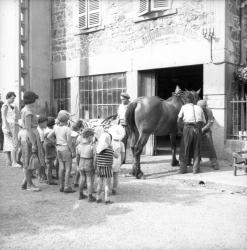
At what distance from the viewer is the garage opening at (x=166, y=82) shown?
430 inches

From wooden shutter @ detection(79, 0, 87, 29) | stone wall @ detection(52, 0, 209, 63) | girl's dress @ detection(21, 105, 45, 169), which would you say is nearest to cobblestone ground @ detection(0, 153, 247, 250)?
girl's dress @ detection(21, 105, 45, 169)

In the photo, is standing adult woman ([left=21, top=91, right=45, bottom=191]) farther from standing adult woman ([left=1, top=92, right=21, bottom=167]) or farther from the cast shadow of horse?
standing adult woman ([left=1, top=92, right=21, bottom=167])

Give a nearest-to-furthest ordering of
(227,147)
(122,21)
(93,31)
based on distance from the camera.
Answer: (227,147)
(122,21)
(93,31)

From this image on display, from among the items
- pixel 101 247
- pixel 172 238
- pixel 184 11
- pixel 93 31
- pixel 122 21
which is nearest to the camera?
pixel 101 247

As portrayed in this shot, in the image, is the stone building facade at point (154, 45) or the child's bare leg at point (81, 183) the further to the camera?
the stone building facade at point (154, 45)

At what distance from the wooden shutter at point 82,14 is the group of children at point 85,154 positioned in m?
6.21

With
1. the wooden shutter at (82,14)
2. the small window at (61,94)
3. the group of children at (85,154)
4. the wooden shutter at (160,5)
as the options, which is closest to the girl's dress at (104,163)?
the group of children at (85,154)

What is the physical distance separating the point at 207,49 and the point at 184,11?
1.30 meters

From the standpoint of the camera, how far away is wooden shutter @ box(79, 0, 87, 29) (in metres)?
12.4

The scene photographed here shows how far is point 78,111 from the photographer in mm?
12922

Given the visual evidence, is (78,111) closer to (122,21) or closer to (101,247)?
(122,21)

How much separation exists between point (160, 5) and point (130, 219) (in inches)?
285

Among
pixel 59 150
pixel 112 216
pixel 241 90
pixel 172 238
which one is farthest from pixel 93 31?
pixel 172 238

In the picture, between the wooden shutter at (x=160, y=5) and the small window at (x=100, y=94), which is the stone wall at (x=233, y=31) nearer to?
the wooden shutter at (x=160, y=5)
